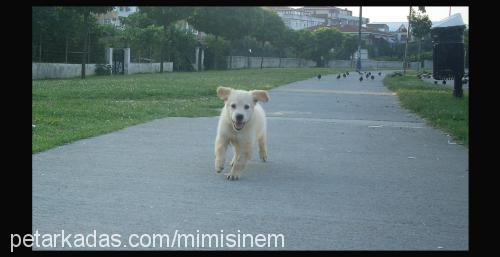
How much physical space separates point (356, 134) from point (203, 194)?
19.2ft

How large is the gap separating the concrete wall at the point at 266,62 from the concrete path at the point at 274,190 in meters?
34.3

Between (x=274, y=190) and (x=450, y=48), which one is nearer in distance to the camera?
(x=274, y=190)

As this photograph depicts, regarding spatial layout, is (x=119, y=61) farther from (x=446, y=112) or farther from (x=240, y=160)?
(x=240, y=160)

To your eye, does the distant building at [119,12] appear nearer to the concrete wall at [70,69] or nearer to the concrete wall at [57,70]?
the concrete wall at [57,70]

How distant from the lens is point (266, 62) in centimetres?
5094

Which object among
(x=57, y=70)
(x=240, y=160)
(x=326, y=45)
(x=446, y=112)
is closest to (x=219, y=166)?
(x=240, y=160)

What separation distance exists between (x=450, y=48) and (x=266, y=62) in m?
32.6

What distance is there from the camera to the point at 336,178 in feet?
23.7

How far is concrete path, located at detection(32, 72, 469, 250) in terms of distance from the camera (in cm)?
490

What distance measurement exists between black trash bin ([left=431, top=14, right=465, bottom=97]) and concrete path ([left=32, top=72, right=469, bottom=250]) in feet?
27.2

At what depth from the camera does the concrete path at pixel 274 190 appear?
490cm

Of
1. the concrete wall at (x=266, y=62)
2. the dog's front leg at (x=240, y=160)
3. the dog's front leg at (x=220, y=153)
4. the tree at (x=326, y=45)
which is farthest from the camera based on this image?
the concrete wall at (x=266, y=62)

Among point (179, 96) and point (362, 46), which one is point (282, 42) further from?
point (179, 96)

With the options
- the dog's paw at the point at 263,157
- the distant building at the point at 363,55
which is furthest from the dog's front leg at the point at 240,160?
the distant building at the point at 363,55
